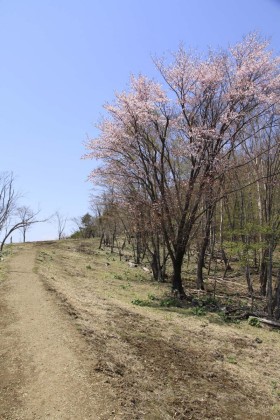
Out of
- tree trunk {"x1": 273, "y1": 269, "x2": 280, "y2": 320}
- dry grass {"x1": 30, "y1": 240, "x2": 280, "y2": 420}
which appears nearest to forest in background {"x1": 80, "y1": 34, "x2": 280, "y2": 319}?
tree trunk {"x1": 273, "y1": 269, "x2": 280, "y2": 320}

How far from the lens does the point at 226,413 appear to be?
587 cm

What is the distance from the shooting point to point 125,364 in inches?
266

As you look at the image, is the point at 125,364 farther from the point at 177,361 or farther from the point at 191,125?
the point at 191,125

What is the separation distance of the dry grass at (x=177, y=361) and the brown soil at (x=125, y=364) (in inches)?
0.8

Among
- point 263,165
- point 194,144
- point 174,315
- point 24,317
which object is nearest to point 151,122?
point 194,144

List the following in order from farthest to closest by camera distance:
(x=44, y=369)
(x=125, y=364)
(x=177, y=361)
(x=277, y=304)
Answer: (x=277, y=304), (x=177, y=361), (x=125, y=364), (x=44, y=369)

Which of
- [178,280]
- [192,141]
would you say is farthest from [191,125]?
[178,280]

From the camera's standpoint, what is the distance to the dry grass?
5.83m

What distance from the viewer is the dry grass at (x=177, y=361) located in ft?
19.1

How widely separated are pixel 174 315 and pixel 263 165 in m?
11.1

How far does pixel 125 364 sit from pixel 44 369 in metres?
1.43

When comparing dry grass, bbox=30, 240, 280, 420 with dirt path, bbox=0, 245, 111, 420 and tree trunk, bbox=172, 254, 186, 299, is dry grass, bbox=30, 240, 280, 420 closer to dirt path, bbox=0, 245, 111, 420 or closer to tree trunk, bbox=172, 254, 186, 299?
dirt path, bbox=0, 245, 111, 420

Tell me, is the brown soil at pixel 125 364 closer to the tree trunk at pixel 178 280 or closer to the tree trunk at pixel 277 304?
the tree trunk at pixel 277 304

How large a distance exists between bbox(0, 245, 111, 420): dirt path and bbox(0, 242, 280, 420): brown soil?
15mm
